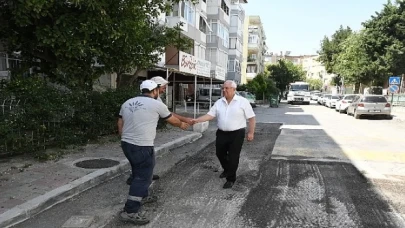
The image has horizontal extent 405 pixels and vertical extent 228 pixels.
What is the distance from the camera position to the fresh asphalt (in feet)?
13.8

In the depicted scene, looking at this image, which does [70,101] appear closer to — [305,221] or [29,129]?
[29,129]

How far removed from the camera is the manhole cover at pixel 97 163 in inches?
254

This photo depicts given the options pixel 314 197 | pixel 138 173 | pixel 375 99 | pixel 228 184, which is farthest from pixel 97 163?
pixel 375 99

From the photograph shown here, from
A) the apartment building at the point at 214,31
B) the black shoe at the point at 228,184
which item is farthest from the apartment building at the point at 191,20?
the black shoe at the point at 228,184

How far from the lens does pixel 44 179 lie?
18.1 ft

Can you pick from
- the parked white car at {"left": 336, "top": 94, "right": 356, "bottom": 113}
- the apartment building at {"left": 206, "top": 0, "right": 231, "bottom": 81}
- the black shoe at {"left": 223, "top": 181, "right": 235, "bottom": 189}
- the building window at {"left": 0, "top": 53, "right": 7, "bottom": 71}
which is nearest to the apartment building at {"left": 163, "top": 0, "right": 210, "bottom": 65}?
the apartment building at {"left": 206, "top": 0, "right": 231, "bottom": 81}

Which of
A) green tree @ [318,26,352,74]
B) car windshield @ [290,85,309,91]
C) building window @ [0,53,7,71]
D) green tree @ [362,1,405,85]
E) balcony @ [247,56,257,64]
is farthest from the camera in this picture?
balcony @ [247,56,257,64]

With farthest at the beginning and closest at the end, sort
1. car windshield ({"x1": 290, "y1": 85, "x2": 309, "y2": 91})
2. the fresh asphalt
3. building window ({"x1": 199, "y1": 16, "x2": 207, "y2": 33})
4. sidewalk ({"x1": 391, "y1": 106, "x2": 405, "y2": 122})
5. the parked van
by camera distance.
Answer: car windshield ({"x1": 290, "y1": 85, "x2": 309, "y2": 91}), building window ({"x1": 199, "y1": 16, "x2": 207, "y2": 33}), the parked van, sidewalk ({"x1": 391, "y1": 106, "x2": 405, "y2": 122}), the fresh asphalt

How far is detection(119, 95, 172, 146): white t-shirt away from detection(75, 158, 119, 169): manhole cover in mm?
2536

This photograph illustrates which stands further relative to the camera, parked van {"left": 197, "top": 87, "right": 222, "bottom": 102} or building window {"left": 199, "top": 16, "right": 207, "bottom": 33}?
building window {"left": 199, "top": 16, "right": 207, "bottom": 33}

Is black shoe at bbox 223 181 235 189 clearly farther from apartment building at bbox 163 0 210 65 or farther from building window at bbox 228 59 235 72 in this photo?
building window at bbox 228 59 235 72

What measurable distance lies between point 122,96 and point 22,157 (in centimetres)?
362

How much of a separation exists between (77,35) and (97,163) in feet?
9.61

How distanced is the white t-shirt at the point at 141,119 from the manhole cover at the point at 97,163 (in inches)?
99.8
